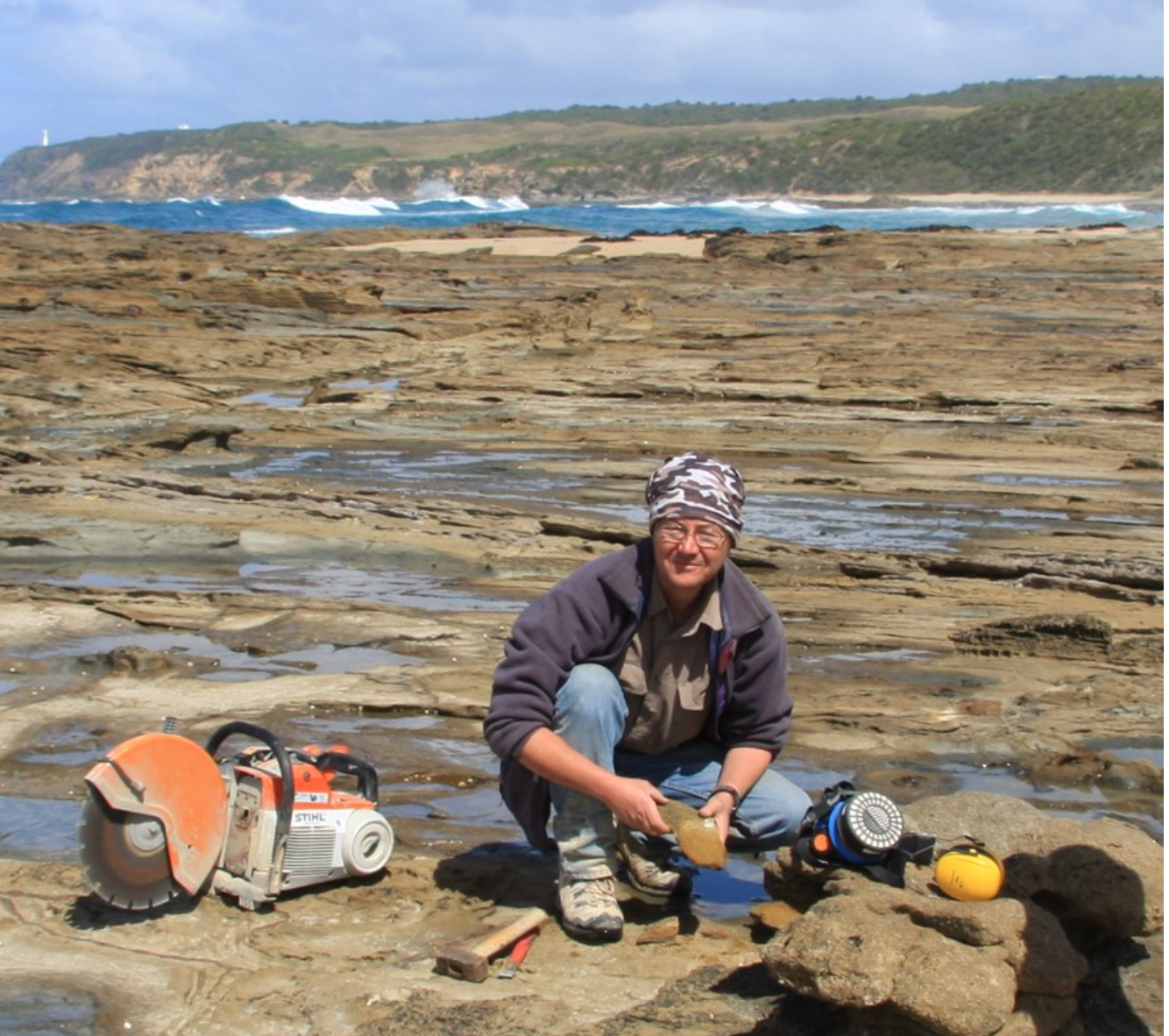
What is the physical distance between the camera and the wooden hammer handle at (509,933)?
363 centimetres

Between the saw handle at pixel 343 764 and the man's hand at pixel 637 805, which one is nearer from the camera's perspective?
the man's hand at pixel 637 805

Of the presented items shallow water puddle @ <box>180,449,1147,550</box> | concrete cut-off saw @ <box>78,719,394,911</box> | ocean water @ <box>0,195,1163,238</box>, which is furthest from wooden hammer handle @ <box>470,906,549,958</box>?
ocean water @ <box>0,195,1163,238</box>

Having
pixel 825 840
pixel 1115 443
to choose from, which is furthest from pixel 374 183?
pixel 825 840

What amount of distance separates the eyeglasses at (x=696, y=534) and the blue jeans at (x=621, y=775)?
36cm

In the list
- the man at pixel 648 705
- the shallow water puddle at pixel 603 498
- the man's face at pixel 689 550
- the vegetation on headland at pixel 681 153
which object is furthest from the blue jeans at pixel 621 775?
the vegetation on headland at pixel 681 153

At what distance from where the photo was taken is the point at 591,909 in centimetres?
380

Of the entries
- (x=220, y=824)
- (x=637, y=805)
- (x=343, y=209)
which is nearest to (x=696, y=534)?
(x=637, y=805)

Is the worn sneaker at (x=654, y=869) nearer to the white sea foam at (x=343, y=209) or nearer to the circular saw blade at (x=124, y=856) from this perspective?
the circular saw blade at (x=124, y=856)

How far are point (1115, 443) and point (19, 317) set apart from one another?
453 inches

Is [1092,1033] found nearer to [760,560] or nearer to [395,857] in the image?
[395,857]

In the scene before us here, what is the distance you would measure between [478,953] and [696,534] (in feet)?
3.61

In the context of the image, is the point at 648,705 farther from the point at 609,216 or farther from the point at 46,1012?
the point at 609,216

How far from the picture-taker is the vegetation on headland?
85875 mm

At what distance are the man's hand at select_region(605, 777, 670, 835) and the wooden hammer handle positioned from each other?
350 millimetres
